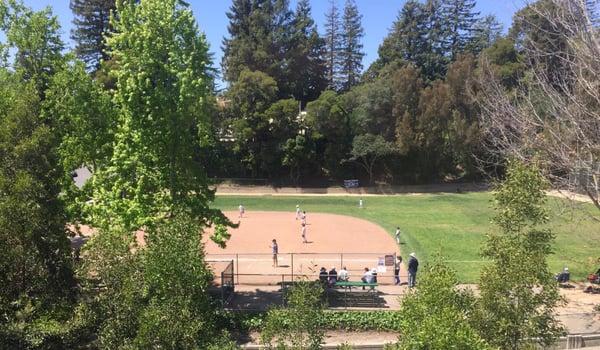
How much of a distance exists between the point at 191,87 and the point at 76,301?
865 centimetres

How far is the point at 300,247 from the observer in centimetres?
3306

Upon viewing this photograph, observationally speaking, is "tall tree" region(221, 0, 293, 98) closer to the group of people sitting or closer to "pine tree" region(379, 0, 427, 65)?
"pine tree" region(379, 0, 427, 65)

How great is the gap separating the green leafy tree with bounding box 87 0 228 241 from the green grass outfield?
449 inches

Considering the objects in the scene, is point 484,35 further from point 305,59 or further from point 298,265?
point 298,265

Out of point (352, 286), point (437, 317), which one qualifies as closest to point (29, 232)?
point (437, 317)

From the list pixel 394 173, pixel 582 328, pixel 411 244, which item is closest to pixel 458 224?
pixel 411 244

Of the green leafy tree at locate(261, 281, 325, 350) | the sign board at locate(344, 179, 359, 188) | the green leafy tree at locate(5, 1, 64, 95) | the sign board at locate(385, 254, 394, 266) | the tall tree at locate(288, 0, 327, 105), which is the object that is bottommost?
the sign board at locate(385, 254, 394, 266)

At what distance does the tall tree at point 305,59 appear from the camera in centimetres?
6897

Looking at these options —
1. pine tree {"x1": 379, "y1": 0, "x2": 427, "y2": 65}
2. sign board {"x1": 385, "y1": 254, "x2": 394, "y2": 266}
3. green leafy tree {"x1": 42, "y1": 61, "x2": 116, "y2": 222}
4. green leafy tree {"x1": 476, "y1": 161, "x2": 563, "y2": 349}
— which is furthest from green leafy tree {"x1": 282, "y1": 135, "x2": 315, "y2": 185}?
green leafy tree {"x1": 476, "y1": 161, "x2": 563, "y2": 349}

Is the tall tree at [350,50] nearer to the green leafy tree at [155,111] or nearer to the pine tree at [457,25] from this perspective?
the pine tree at [457,25]

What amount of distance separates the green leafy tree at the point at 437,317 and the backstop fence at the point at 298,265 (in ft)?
41.6

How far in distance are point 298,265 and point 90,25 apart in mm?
57162

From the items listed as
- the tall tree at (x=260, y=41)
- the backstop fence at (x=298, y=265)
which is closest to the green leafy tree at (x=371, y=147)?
the tall tree at (x=260, y=41)

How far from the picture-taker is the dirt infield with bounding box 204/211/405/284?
2658cm
